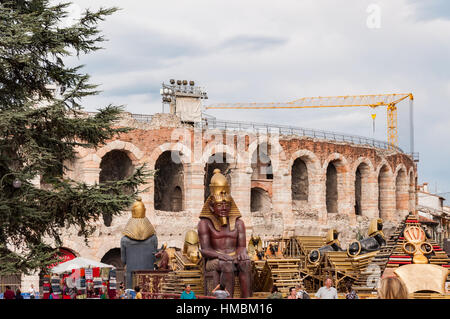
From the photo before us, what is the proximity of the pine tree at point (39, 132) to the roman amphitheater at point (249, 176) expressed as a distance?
13768mm

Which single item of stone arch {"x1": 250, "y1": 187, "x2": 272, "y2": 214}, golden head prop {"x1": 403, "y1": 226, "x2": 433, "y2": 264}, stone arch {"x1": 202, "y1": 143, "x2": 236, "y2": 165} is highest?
stone arch {"x1": 202, "y1": 143, "x2": 236, "y2": 165}

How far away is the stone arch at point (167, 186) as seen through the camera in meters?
31.5

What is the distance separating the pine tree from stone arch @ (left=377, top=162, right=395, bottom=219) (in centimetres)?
2843

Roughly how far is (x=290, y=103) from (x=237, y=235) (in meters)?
54.5

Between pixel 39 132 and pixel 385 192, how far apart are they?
2988 cm

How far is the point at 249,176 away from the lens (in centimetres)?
3122

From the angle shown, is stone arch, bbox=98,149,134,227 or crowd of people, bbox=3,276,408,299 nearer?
crowd of people, bbox=3,276,408,299

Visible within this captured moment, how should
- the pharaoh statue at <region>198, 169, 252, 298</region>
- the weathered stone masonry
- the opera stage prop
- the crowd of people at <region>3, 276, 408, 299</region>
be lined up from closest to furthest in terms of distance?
the crowd of people at <region>3, 276, 408, 299</region>, the opera stage prop, the pharaoh statue at <region>198, 169, 252, 298</region>, the weathered stone masonry

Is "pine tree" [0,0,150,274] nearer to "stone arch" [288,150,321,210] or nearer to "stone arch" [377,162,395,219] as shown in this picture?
"stone arch" [288,150,321,210]

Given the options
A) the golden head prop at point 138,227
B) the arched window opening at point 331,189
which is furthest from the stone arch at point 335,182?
the golden head prop at point 138,227

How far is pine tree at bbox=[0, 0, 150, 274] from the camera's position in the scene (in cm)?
1152

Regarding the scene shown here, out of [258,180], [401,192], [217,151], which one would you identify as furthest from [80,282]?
[401,192]

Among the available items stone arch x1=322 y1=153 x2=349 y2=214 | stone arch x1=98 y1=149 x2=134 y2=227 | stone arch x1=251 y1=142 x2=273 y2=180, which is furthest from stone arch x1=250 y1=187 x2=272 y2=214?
stone arch x1=98 y1=149 x2=134 y2=227
